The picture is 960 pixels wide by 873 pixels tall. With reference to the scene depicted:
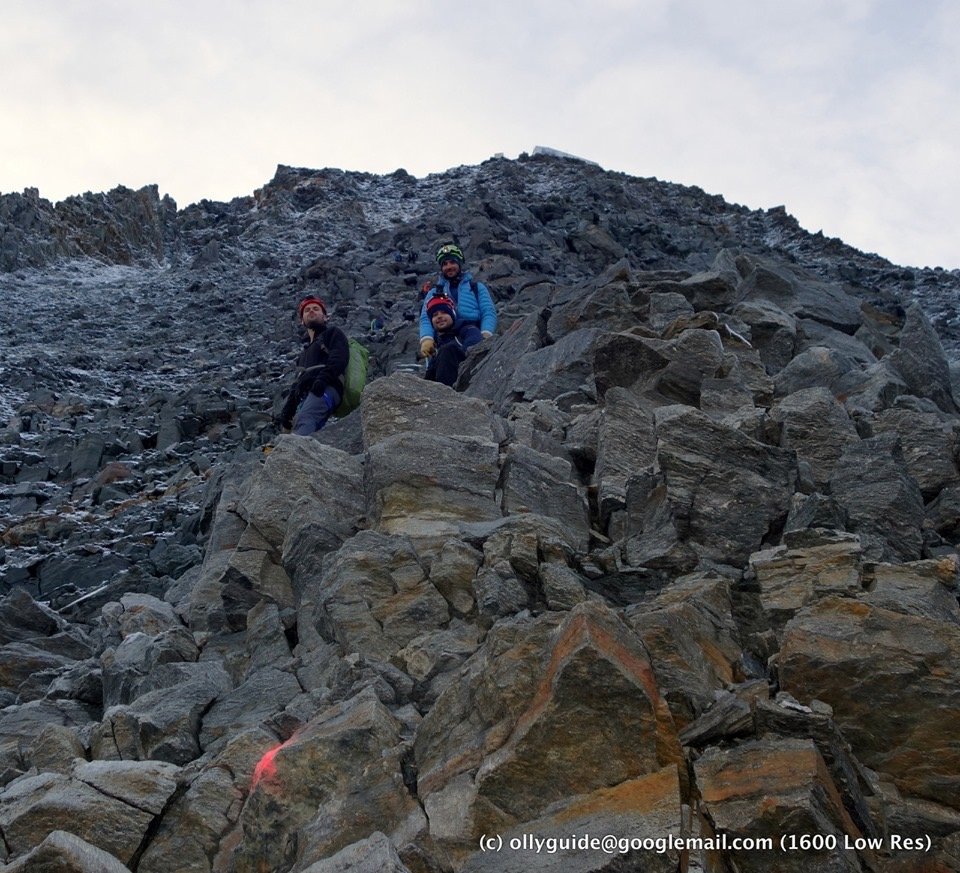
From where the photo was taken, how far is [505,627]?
20.0 ft

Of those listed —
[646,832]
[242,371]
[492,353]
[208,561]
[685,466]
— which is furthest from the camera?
[242,371]

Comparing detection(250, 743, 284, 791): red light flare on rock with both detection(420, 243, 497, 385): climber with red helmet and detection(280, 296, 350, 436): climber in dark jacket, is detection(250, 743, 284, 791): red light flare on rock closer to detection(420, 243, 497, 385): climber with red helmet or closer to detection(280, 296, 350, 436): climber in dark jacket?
detection(280, 296, 350, 436): climber in dark jacket

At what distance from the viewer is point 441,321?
14.8 m

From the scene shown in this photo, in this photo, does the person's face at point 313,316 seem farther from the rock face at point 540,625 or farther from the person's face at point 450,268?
the person's face at point 450,268

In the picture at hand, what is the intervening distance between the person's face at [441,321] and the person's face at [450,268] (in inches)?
33.3

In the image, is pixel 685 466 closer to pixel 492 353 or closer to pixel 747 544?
pixel 747 544

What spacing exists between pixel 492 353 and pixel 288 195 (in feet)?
115

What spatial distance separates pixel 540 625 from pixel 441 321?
9.18 meters

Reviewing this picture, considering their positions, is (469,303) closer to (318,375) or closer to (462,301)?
(462,301)

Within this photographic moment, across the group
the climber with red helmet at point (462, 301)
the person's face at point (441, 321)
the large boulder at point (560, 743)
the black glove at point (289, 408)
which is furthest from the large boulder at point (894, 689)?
the climber with red helmet at point (462, 301)

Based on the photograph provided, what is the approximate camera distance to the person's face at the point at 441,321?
1477 cm

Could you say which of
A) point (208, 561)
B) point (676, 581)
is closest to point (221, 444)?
point (208, 561)

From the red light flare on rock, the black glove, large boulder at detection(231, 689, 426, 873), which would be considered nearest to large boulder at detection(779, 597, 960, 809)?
large boulder at detection(231, 689, 426, 873)

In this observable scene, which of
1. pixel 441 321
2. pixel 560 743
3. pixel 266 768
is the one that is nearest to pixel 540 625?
pixel 560 743
